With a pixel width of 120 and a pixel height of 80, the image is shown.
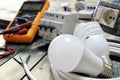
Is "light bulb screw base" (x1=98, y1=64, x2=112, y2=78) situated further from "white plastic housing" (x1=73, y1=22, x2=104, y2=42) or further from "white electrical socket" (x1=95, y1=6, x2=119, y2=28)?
"white electrical socket" (x1=95, y1=6, x2=119, y2=28)

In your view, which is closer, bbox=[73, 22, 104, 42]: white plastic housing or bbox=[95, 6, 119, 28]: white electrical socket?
bbox=[73, 22, 104, 42]: white plastic housing

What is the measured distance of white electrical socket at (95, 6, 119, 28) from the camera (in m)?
0.64

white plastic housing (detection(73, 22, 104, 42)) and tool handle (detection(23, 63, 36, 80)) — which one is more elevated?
white plastic housing (detection(73, 22, 104, 42))

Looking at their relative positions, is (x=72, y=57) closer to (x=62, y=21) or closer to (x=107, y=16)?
(x=62, y=21)

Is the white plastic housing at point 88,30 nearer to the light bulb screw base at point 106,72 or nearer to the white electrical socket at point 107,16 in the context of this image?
the light bulb screw base at point 106,72

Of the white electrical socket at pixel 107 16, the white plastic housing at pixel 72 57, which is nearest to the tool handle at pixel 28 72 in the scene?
the white plastic housing at pixel 72 57

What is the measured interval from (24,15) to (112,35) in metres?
0.28

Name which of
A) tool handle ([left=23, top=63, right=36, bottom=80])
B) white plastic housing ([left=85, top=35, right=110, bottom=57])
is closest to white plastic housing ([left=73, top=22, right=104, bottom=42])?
white plastic housing ([left=85, top=35, right=110, bottom=57])

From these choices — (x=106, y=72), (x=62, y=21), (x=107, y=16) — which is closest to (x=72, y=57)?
(x=106, y=72)

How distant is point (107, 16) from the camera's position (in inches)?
26.5

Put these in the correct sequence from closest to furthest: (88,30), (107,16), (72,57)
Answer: (72,57) < (88,30) < (107,16)

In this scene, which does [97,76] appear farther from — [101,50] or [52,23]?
[52,23]

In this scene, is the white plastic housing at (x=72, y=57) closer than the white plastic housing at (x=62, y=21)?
Yes

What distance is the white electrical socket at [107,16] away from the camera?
0.64 metres
